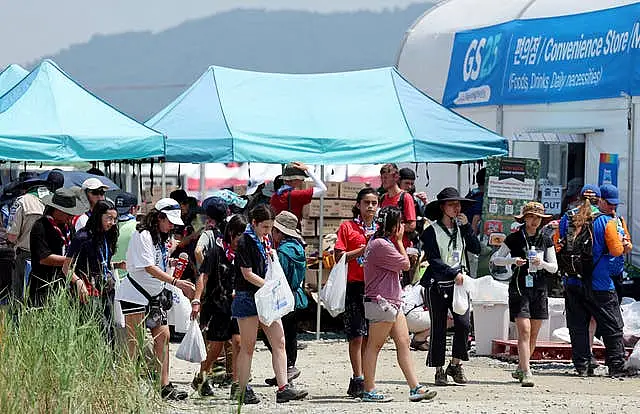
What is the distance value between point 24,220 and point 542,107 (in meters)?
8.03

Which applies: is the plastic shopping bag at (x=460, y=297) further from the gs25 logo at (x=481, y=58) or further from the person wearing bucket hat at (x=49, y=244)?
the gs25 logo at (x=481, y=58)

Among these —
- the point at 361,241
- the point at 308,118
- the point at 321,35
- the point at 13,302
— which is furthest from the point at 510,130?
the point at 321,35

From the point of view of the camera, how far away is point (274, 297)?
9.47 m

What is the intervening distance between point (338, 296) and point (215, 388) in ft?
4.86

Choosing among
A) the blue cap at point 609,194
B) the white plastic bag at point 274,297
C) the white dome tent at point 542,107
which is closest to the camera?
the white plastic bag at point 274,297

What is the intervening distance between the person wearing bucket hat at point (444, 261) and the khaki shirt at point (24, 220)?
13.1 ft

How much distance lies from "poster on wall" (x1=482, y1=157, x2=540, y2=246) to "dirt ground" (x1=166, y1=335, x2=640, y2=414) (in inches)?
97.9

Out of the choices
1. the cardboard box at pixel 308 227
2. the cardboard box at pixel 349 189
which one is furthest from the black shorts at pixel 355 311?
the cardboard box at pixel 349 189

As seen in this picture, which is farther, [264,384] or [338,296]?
[264,384]

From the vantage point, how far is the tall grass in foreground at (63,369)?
7.15 m

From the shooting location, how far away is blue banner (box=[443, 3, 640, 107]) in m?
15.6

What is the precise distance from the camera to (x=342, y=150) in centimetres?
1387

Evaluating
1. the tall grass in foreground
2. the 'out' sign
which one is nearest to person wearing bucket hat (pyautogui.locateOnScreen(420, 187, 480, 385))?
the tall grass in foreground

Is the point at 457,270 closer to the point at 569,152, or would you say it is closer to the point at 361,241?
the point at 361,241
